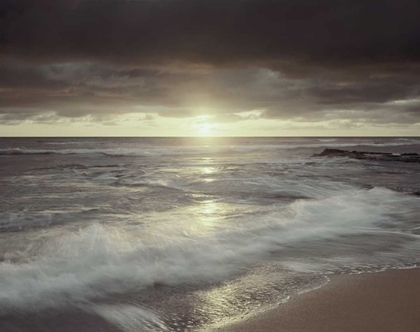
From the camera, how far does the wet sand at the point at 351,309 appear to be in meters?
3.42

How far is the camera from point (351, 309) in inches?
150

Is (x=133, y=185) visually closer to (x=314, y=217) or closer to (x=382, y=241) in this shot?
(x=314, y=217)

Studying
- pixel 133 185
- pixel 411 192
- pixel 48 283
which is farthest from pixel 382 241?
pixel 133 185

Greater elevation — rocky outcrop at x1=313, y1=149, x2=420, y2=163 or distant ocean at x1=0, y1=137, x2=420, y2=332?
rocky outcrop at x1=313, y1=149, x2=420, y2=163

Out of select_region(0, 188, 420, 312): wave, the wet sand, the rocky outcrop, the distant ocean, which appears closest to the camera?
the wet sand

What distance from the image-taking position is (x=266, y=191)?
12125mm

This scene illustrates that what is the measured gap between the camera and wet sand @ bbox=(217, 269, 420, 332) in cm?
342

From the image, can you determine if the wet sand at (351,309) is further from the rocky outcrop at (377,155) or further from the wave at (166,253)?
the rocky outcrop at (377,155)

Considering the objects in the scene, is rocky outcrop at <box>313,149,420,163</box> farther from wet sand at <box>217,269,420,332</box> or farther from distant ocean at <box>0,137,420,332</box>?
wet sand at <box>217,269,420,332</box>

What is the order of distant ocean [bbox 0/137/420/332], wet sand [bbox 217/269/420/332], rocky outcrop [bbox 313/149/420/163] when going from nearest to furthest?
wet sand [bbox 217/269/420/332] → distant ocean [bbox 0/137/420/332] → rocky outcrop [bbox 313/149/420/163]

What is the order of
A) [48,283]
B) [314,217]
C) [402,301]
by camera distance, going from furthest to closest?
[314,217] → [48,283] → [402,301]

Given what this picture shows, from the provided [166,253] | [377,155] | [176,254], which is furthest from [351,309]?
[377,155]

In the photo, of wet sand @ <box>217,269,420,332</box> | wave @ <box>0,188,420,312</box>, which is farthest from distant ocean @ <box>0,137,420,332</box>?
wet sand @ <box>217,269,420,332</box>

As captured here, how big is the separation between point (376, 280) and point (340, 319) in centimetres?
122
